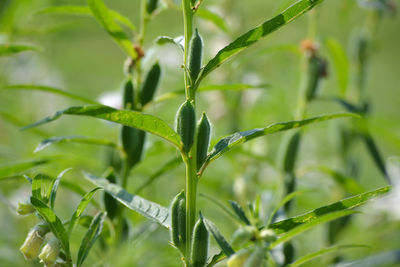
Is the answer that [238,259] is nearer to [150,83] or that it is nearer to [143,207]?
[143,207]

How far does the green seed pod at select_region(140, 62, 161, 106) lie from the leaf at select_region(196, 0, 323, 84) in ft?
0.50

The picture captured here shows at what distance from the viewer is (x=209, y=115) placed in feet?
4.22

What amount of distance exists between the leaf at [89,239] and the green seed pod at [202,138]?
12 cm

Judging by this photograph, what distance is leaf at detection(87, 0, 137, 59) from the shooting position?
59cm

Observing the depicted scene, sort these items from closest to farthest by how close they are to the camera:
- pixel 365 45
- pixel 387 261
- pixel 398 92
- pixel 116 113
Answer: pixel 387 261, pixel 116 113, pixel 365 45, pixel 398 92

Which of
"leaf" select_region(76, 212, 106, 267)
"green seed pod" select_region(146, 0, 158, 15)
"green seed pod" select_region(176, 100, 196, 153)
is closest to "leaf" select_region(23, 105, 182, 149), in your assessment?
"green seed pod" select_region(176, 100, 196, 153)

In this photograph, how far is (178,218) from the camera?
0.45 metres

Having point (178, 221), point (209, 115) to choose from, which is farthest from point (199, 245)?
point (209, 115)

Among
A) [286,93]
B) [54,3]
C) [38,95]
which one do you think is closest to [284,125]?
[286,93]

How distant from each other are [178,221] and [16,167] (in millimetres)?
237

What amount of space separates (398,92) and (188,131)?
2.77 ft

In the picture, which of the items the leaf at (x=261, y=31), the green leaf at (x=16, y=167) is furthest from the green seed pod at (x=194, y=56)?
the green leaf at (x=16, y=167)

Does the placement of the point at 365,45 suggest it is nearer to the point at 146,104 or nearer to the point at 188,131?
the point at 146,104

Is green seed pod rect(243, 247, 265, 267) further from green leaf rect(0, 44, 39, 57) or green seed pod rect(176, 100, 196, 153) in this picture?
green leaf rect(0, 44, 39, 57)
